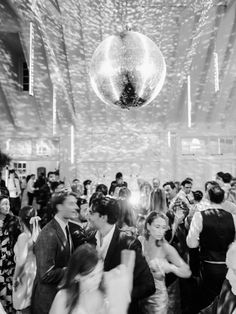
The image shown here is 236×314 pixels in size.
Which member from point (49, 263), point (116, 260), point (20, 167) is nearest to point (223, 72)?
point (20, 167)

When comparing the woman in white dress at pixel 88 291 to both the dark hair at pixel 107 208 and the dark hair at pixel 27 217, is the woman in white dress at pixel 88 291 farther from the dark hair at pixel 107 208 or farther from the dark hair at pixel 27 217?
the dark hair at pixel 27 217

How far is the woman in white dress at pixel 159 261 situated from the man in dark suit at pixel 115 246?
116mm

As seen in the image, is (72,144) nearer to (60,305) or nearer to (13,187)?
(13,187)

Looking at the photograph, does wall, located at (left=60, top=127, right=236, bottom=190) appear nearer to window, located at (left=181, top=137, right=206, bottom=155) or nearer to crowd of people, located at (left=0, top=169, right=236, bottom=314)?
window, located at (left=181, top=137, right=206, bottom=155)

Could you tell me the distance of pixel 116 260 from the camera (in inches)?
82.0

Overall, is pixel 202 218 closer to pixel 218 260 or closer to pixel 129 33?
pixel 218 260

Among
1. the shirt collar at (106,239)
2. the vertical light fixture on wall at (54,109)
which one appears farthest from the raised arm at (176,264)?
the vertical light fixture on wall at (54,109)

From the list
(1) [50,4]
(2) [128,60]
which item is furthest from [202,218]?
(1) [50,4]

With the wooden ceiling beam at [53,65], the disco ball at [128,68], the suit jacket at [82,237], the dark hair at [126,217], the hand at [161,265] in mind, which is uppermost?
the wooden ceiling beam at [53,65]

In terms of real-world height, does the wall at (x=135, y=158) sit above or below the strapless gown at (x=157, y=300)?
above

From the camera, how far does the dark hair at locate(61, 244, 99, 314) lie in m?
1.56

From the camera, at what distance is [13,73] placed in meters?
9.85

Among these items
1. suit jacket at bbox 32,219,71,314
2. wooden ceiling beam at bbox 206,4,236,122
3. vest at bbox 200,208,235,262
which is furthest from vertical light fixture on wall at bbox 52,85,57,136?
suit jacket at bbox 32,219,71,314

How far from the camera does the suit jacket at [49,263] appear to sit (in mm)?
2088
